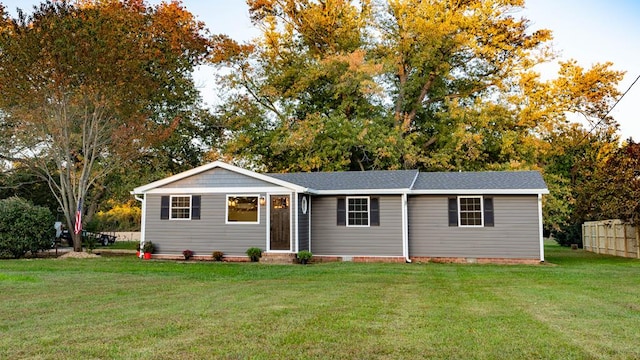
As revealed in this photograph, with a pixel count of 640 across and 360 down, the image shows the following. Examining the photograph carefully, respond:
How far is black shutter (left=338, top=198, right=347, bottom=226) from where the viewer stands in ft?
58.7

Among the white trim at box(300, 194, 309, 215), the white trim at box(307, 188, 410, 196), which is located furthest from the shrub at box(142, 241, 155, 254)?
the white trim at box(307, 188, 410, 196)

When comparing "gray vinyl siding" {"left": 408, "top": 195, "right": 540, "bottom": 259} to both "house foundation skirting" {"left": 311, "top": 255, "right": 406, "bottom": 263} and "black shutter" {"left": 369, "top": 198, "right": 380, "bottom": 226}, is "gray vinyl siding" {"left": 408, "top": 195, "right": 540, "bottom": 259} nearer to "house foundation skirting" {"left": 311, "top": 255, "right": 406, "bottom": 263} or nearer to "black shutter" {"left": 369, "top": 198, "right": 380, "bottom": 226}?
"house foundation skirting" {"left": 311, "top": 255, "right": 406, "bottom": 263}

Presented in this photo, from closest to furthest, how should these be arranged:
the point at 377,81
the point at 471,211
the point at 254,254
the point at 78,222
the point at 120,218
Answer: the point at 254,254 < the point at 471,211 < the point at 78,222 < the point at 377,81 < the point at 120,218

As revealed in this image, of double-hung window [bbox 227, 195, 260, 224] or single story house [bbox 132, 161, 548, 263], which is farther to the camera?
double-hung window [bbox 227, 195, 260, 224]

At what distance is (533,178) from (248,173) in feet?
31.8

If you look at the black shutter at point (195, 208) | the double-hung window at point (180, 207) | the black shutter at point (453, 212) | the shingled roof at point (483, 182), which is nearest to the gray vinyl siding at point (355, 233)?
the shingled roof at point (483, 182)

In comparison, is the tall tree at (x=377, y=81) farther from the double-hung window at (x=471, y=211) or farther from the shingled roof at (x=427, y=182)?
the double-hung window at (x=471, y=211)

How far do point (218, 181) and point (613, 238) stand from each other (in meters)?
16.2

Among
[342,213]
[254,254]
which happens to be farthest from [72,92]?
[342,213]

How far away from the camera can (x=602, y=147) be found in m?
29.5

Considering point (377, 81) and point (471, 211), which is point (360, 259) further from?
point (377, 81)

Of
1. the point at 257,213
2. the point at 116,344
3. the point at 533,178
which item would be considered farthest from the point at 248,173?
the point at 116,344

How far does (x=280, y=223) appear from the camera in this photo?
17109mm

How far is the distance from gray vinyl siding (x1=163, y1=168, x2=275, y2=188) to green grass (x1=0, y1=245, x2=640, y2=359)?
17.9ft
